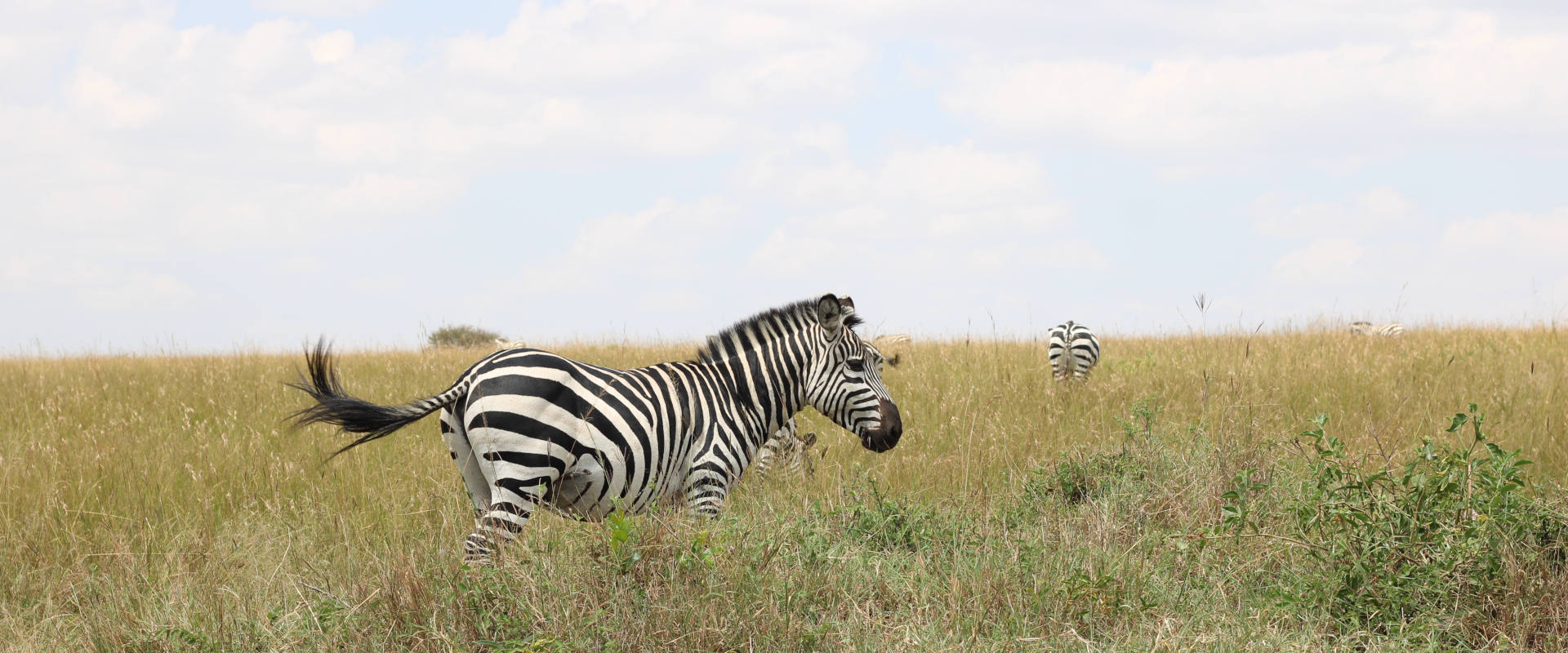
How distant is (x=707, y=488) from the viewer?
4879 mm

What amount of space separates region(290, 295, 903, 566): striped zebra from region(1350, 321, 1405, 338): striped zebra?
1364cm

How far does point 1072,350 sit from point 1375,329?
10.1 m

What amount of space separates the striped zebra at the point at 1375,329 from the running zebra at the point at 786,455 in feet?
42.4

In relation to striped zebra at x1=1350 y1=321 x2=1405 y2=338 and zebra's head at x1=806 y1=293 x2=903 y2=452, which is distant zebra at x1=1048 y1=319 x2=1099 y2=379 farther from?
striped zebra at x1=1350 y1=321 x2=1405 y2=338

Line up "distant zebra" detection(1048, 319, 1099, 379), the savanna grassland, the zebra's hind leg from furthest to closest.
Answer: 1. "distant zebra" detection(1048, 319, 1099, 379)
2. the zebra's hind leg
3. the savanna grassland

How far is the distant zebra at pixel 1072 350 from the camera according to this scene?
36.7 feet

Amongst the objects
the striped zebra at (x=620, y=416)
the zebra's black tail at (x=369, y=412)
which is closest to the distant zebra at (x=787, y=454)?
the striped zebra at (x=620, y=416)

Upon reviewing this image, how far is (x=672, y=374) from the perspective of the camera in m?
5.09

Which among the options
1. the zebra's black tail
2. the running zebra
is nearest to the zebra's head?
the running zebra

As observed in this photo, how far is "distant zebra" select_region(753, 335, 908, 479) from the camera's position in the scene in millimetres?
6406

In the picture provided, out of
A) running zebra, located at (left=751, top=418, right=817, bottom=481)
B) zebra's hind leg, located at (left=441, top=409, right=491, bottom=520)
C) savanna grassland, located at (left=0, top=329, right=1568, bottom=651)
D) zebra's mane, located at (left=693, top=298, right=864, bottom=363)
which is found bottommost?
savanna grassland, located at (left=0, top=329, right=1568, bottom=651)

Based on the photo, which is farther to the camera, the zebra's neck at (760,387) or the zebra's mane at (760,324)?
the zebra's mane at (760,324)

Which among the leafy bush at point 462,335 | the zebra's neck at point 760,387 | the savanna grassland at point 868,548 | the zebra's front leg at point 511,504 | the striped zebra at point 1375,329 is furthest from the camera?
the leafy bush at point 462,335

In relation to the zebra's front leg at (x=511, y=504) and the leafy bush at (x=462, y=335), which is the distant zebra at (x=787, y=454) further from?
the leafy bush at (x=462, y=335)
